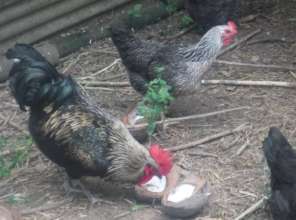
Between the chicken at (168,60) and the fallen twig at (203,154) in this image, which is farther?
the chicken at (168,60)

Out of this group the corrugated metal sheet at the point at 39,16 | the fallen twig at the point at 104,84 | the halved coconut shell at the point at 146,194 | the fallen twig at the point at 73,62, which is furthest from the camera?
the fallen twig at the point at 73,62

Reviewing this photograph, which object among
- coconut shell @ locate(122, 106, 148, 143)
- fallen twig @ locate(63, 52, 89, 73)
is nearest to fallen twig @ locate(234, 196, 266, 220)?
coconut shell @ locate(122, 106, 148, 143)

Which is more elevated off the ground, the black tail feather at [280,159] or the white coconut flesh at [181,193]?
the black tail feather at [280,159]

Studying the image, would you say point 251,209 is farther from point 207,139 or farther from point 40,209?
point 40,209

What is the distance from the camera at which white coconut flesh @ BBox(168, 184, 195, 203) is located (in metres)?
5.50

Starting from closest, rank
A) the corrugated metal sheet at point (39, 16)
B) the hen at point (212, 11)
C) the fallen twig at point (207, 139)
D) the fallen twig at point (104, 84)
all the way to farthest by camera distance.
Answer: the fallen twig at point (207, 139), the fallen twig at point (104, 84), the corrugated metal sheet at point (39, 16), the hen at point (212, 11)

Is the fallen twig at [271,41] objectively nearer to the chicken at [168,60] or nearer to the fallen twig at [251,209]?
the chicken at [168,60]

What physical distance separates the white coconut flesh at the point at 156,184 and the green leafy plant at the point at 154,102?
74 centimetres

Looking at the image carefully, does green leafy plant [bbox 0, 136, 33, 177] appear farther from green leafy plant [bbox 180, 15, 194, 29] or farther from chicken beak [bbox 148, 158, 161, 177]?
green leafy plant [bbox 180, 15, 194, 29]

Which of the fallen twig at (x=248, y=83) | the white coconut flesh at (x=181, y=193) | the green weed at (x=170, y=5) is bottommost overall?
the fallen twig at (x=248, y=83)

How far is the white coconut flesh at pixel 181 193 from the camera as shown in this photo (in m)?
5.50

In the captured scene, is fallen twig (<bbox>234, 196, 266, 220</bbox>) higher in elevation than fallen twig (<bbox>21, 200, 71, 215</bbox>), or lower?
lower

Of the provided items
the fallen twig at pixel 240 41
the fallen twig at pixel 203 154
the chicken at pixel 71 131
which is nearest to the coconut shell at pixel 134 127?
the fallen twig at pixel 203 154

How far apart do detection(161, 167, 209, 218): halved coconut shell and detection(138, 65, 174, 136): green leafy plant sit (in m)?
0.74
